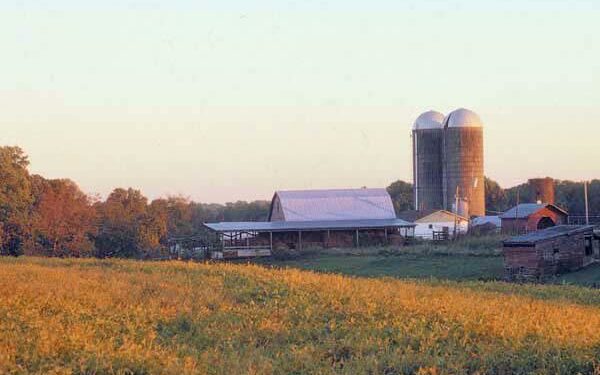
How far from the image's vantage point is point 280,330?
11898 mm

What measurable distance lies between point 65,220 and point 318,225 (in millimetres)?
15474

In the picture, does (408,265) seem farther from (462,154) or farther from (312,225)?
(462,154)

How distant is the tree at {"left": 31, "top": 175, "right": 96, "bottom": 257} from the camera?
4725 centimetres

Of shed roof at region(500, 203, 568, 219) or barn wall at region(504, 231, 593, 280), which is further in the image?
shed roof at region(500, 203, 568, 219)

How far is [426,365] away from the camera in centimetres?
969

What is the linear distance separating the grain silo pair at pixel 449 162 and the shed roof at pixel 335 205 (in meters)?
7.21

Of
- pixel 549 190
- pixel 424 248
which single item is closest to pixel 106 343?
pixel 424 248

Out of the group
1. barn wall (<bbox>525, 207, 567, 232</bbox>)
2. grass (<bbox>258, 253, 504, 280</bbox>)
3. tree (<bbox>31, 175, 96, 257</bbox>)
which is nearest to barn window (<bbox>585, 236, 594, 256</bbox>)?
grass (<bbox>258, 253, 504, 280</bbox>)

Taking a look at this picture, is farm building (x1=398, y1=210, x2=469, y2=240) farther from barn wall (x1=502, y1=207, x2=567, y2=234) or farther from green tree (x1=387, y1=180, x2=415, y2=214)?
green tree (x1=387, y1=180, x2=415, y2=214)

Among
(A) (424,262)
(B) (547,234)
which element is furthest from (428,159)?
(B) (547,234)

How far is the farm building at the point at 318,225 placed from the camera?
49969mm

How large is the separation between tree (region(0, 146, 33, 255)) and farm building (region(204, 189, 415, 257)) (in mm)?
10981

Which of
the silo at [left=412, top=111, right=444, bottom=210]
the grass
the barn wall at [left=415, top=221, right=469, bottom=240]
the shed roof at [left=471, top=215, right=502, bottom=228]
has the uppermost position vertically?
the silo at [left=412, top=111, right=444, bottom=210]

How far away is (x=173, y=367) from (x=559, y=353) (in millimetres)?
4591
